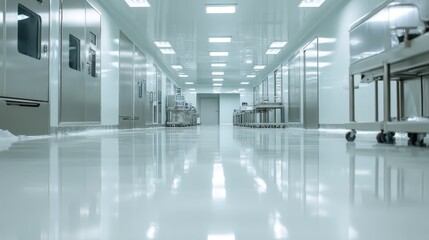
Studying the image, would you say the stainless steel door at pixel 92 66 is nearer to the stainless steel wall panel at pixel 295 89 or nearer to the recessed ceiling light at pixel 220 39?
the recessed ceiling light at pixel 220 39

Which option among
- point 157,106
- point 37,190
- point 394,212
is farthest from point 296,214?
point 157,106

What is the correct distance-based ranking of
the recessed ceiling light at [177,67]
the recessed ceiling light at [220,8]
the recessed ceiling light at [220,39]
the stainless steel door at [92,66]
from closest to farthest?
the stainless steel door at [92,66] → the recessed ceiling light at [220,8] → the recessed ceiling light at [220,39] → the recessed ceiling light at [177,67]

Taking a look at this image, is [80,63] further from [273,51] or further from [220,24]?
[273,51]

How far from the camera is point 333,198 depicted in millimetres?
951

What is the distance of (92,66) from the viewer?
27.3 feet

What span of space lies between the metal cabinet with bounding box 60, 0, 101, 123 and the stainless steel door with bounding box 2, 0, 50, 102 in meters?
0.80

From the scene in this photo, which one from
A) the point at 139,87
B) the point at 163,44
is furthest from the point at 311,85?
the point at 139,87

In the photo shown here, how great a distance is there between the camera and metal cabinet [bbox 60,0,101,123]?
660 cm

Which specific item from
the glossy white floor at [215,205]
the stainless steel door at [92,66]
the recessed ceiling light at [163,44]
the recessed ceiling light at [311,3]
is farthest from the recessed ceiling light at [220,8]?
the glossy white floor at [215,205]

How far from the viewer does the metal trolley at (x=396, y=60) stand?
10.4ft

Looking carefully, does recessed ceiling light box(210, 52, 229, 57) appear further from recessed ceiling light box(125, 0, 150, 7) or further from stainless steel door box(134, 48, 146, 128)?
recessed ceiling light box(125, 0, 150, 7)

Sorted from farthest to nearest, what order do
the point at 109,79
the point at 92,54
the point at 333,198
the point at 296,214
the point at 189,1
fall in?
1. the point at 109,79
2. the point at 189,1
3. the point at 92,54
4. the point at 333,198
5. the point at 296,214

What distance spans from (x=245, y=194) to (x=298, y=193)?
0.15 metres

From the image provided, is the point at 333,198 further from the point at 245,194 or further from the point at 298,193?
the point at 245,194
